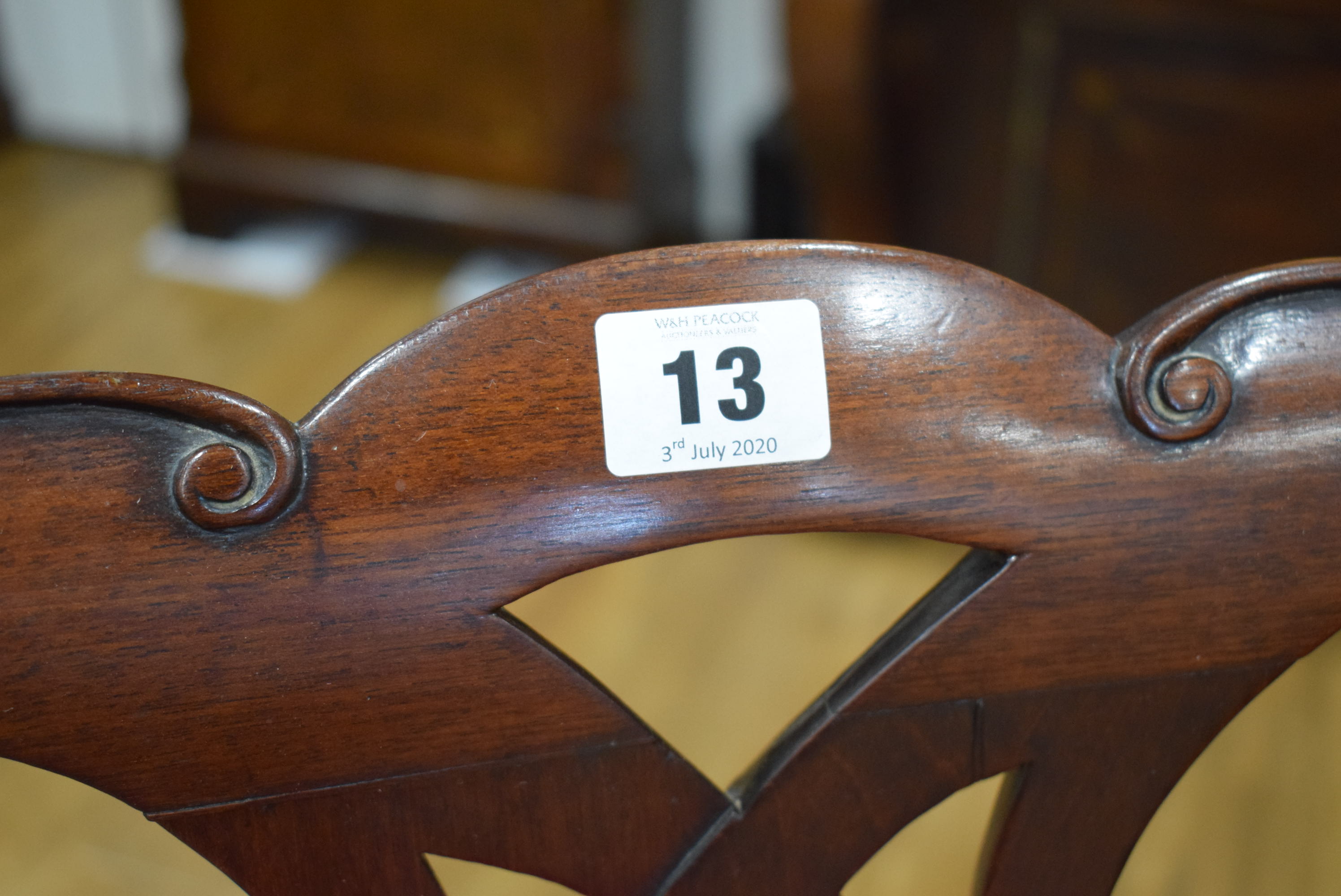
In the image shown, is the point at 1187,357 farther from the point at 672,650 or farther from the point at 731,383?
the point at 672,650


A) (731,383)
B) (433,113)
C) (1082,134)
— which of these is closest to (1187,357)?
(731,383)

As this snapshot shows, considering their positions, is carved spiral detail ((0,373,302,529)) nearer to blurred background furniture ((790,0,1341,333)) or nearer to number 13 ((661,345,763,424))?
number 13 ((661,345,763,424))

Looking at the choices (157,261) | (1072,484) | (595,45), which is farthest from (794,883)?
(157,261)

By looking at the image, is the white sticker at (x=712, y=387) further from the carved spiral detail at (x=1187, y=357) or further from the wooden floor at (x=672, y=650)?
the wooden floor at (x=672, y=650)

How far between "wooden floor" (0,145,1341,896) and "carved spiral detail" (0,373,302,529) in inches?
30.5

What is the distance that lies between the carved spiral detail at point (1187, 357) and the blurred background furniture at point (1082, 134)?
853mm

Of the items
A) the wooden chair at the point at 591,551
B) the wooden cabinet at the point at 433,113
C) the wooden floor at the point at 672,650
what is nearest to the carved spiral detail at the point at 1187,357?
the wooden chair at the point at 591,551

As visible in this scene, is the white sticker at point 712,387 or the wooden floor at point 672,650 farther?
the wooden floor at point 672,650

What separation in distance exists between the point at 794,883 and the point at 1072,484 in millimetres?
155

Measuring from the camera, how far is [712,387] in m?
0.35

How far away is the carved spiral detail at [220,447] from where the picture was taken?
0.32 meters

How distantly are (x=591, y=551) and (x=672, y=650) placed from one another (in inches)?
37.9

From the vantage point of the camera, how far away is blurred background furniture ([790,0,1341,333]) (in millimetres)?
1153

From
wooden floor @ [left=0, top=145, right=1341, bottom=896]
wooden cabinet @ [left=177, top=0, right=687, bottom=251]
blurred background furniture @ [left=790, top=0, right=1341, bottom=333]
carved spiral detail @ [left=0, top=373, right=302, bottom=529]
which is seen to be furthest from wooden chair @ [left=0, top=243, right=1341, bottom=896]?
wooden cabinet @ [left=177, top=0, right=687, bottom=251]
